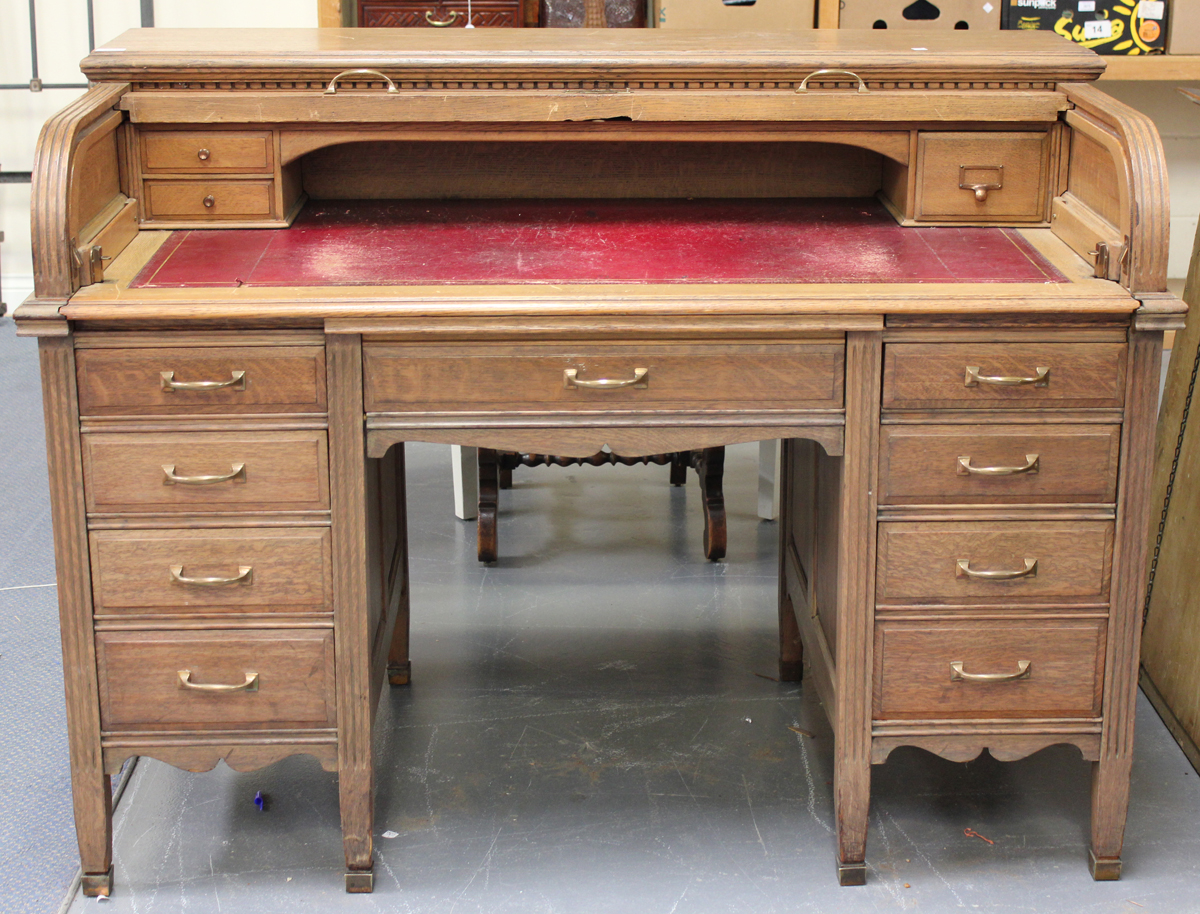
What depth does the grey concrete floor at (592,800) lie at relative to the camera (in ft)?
7.86

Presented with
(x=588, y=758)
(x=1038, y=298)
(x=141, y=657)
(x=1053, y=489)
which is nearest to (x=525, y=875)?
(x=588, y=758)

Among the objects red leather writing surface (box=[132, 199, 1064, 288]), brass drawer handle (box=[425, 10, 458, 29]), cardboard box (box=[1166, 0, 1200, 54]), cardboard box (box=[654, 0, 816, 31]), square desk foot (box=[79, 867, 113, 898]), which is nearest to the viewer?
red leather writing surface (box=[132, 199, 1064, 288])

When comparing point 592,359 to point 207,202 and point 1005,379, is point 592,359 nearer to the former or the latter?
point 1005,379

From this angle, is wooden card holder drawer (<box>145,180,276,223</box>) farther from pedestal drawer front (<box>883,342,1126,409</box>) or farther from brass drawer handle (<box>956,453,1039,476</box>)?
brass drawer handle (<box>956,453,1039,476</box>)

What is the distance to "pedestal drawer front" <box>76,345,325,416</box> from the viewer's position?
7.07 ft

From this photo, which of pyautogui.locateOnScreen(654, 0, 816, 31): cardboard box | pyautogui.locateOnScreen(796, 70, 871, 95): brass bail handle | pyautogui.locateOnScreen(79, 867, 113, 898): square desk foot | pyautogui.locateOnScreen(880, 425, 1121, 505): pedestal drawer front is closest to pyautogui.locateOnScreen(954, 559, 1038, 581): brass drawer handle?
pyautogui.locateOnScreen(880, 425, 1121, 505): pedestal drawer front

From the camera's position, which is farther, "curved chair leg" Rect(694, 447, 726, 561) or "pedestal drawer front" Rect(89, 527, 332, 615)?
"curved chair leg" Rect(694, 447, 726, 561)

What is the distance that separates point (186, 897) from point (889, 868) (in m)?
1.22

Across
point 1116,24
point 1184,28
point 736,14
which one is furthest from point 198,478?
point 1184,28

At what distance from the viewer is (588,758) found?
2785 mm

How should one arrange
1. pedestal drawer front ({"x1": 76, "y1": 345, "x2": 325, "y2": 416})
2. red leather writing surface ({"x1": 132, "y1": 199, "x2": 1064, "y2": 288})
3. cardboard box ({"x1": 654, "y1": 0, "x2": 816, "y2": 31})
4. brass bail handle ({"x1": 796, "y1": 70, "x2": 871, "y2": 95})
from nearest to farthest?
pedestal drawer front ({"x1": 76, "y1": 345, "x2": 325, "y2": 416}), red leather writing surface ({"x1": 132, "y1": 199, "x2": 1064, "y2": 288}), brass bail handle ({"x1": 796, "y1": 70, "x2": 871, "y2": 95}), cardboard box ({"x1": 654, "y1": 0, "x2": 816, "y2": 31})

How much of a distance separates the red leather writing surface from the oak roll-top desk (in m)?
0.01

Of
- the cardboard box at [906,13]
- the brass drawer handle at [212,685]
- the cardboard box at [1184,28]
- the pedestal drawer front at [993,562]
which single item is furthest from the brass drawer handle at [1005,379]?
the cardboard box at [1184,28]

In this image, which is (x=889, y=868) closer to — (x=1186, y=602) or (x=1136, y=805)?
(x=1136, y=805)
